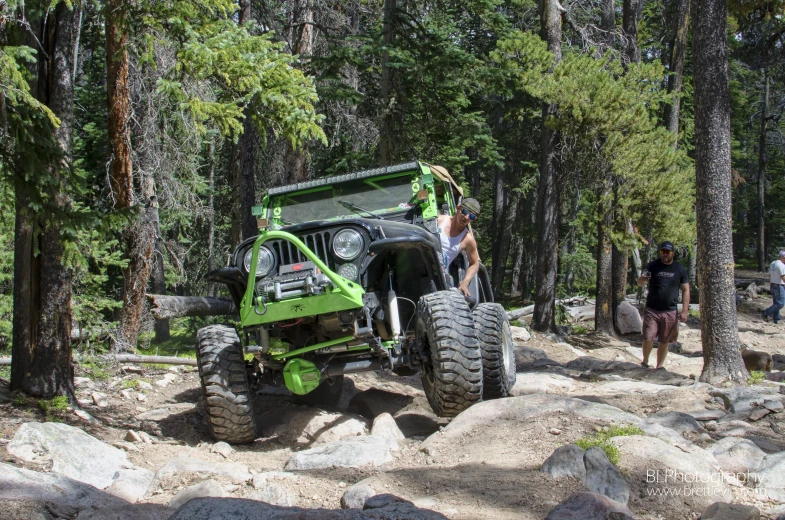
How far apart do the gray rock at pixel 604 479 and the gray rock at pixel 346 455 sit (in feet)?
5.90

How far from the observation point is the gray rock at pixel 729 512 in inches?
157

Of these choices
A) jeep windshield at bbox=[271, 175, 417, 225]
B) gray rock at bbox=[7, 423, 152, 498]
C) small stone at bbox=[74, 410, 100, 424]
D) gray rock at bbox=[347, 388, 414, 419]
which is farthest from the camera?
gray rock at bbox=[347, 388, 414, 419]

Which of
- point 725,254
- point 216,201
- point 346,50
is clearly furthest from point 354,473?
point 216,201

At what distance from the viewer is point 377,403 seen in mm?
8125

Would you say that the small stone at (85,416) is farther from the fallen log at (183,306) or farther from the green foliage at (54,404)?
the fallen log at (183,306)

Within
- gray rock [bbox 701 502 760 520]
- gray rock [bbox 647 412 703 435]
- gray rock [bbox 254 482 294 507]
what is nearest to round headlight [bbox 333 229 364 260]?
gray rock [bbox 254 482 294 507]

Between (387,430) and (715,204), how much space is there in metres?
5.04

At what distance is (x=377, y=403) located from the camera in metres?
8.12

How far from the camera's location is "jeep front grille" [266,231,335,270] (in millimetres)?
6223

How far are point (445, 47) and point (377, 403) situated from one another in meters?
9.13

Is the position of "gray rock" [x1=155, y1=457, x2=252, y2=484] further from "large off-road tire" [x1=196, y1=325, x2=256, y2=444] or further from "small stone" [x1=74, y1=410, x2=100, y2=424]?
"small stone" [x1=74, y1=410, x2=100, y2=424]

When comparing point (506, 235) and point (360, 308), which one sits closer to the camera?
point (360, 308)

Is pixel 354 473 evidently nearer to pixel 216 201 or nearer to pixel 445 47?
pixel 445 47

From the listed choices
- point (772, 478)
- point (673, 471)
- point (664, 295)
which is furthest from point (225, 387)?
point (664, 295)
